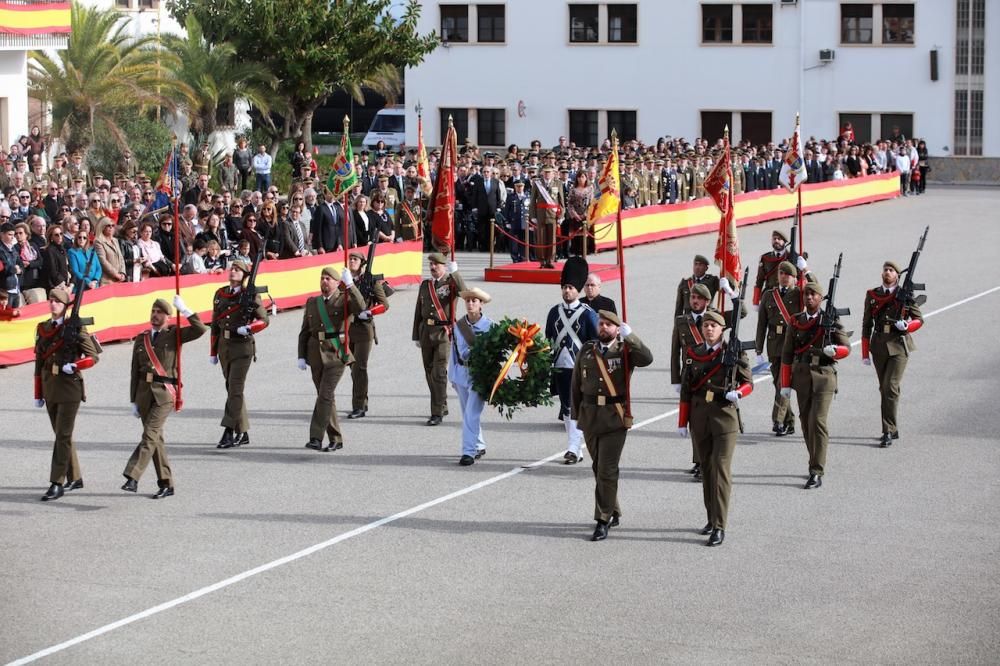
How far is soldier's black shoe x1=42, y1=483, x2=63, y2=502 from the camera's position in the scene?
14859 millimetres

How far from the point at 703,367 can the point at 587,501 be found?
5.99 ft

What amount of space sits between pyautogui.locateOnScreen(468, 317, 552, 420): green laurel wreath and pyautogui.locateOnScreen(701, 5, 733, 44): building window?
42.5 meters

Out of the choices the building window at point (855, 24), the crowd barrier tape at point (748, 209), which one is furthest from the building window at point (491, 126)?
the crowd barrier tape at point (748, 209)

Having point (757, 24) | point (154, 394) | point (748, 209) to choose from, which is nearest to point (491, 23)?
point (757, 24)

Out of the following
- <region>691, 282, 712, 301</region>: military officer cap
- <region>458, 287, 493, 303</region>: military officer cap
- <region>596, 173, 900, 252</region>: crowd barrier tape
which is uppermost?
<region>596, 173, 900, 252</region>: crowd barrier tape

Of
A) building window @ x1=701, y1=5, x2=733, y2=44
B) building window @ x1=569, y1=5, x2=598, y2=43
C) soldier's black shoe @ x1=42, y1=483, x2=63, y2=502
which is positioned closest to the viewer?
soldier's black shoe @ x1=42, y1=483, x2=63, y2=502

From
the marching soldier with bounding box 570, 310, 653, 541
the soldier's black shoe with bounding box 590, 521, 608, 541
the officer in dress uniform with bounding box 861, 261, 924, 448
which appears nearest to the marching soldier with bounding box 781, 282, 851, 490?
the officer in dress uniform with bounding box 861, 261, 924, 448

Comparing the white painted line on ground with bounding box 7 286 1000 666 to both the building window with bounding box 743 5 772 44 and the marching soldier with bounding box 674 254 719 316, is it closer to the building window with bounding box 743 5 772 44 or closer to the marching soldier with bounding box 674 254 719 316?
the marching soldier with bounding box 674 254 719 316

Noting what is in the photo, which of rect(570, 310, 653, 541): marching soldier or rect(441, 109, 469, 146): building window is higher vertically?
rect(441, 109, 469, 146): building window

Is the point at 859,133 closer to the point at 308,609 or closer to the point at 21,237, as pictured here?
the point at 21,237

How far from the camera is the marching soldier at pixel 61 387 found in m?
14.9

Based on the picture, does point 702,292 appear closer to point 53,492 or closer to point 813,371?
point 813,371

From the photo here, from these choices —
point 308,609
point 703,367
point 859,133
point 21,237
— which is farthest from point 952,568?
point 859,133

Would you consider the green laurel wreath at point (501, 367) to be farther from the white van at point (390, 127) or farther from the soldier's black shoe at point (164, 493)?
the white van at point (390, 127)
